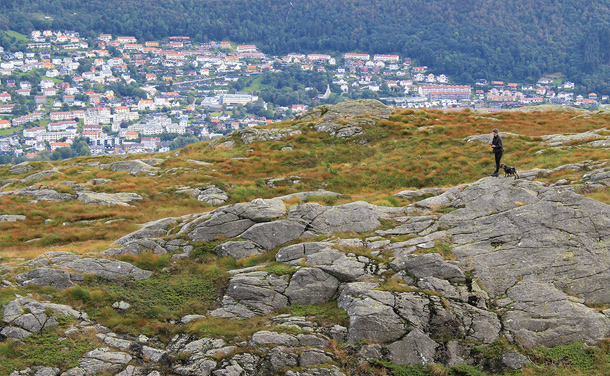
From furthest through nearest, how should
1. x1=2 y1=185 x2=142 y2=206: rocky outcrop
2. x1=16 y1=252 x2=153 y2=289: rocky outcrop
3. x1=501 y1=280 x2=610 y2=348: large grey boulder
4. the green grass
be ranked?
x1=2 y1=185 x2=142 y2=206: rocky outcrop → x1=16 y1=252 x2=153 y2=289: rocky outcrop → x1=501 y1=280 x2=610 y2=348: large grey boulder → the green grass

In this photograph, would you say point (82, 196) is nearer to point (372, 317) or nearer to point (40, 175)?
point (40, 175)

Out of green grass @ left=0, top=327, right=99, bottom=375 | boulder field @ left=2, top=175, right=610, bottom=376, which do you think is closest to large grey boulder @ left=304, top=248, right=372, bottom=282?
boulder field @ left=2, top=175, right=610, bottom=376

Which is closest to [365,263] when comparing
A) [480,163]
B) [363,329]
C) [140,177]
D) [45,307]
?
[363,329]

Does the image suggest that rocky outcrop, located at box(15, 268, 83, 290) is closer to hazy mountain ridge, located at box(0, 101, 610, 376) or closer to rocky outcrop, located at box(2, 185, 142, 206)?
hazy mountain ridge, located at box(0, 101, 610, 376)

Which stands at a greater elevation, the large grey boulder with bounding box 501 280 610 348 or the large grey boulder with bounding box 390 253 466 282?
the large grey boulder with bounding box 390 253 466 282

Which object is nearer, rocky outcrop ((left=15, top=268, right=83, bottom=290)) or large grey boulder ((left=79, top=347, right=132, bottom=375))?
large grey boulder ((left=79, top=347, right=132, bottom=375))

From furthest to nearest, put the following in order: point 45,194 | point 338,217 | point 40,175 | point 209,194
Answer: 1. point 40,175
2. point 45,194
3. point 209,194
4. point 338,217

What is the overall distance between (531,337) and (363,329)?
443 cm

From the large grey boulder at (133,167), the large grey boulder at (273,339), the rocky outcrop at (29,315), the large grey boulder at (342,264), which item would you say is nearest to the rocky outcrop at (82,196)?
the large grey boulder at (133,167)

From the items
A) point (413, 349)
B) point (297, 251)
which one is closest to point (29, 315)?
point (297, 251)

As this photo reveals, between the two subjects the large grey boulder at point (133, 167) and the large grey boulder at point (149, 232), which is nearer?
the large grey boulder at point (149, 232)

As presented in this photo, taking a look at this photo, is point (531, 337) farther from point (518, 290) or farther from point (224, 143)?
point (224, 143)

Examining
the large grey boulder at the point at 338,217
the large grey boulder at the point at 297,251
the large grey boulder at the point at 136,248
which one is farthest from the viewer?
the large grey boulder at the point at 338,217

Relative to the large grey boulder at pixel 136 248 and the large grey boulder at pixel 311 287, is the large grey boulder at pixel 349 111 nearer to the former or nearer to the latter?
the large grey boulder at pixel 136 248
